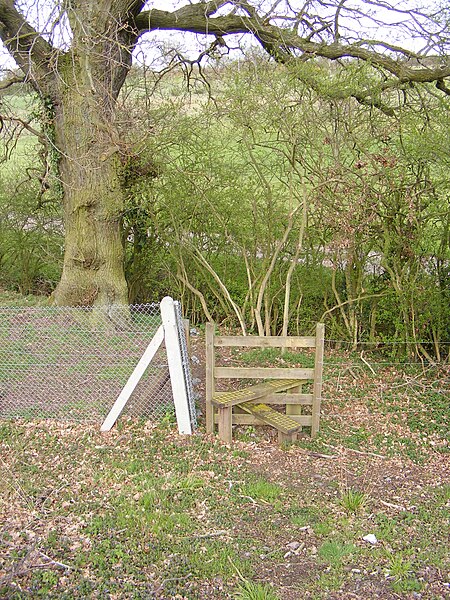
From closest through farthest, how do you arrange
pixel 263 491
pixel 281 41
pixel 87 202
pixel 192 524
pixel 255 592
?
pixel 255 592, pixel 192 524, pixel 263 491, pixel 281 41, pixel 87 202

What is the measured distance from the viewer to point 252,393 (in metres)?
5.38

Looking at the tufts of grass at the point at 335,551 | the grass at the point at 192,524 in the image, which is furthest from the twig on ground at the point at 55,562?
the tufts of grass at the point at 335,551

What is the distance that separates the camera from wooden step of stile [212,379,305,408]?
5.23 meters

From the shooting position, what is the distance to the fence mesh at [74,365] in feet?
18.9

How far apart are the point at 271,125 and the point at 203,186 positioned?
1572 mm

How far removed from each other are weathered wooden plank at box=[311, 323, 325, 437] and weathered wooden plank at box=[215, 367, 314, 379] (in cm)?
8

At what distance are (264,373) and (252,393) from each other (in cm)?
23

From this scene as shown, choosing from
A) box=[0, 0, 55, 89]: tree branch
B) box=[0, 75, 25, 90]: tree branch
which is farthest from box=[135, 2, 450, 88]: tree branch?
box=[0, 75, 25, 90]: tree branch

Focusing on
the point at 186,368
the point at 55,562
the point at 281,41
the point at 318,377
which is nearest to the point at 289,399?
the point at 318,377

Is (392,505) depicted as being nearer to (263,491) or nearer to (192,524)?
(263,491)

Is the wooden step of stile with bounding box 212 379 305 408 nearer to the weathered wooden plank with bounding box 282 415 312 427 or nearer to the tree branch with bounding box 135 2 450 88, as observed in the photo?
the weathered wooden plank with bounding box 282 415 312 427

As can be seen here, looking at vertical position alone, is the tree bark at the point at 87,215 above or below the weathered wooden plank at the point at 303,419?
above

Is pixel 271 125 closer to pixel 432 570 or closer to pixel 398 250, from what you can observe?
pixel 398 250

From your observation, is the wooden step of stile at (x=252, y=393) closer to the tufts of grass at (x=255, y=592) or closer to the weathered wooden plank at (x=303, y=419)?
the weathered wooden plank at (x=303, y=419)
